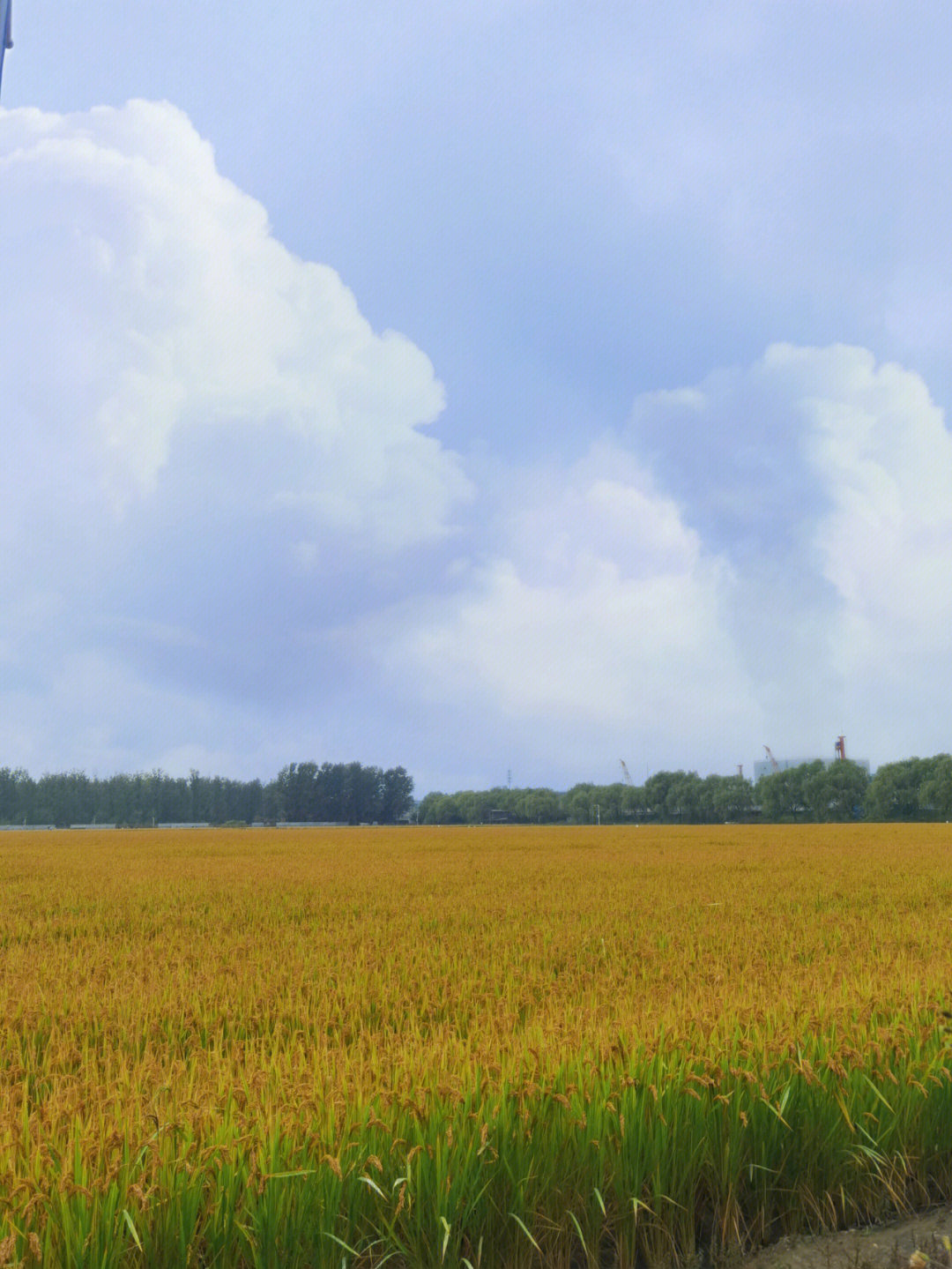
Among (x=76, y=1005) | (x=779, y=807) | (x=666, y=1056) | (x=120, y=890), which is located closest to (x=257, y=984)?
(x=76, y=1005)

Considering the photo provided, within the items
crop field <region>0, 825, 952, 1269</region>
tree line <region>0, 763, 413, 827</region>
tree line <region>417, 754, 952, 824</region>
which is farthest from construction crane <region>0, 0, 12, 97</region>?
tree line <region>0, 763, 413, 827</region>

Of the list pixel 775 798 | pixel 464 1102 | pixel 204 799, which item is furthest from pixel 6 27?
pixel 204 799

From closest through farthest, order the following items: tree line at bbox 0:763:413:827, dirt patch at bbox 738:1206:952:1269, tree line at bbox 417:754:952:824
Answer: dirt patch at bbox 738:1206:952:1269
tree line at bbox 417:754:952:824
tree line at bbox 0:763:413:827

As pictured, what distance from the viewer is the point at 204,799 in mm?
182500

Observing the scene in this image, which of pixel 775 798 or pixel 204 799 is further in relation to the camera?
pixel 204 799

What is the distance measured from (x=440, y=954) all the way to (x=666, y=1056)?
511 cm

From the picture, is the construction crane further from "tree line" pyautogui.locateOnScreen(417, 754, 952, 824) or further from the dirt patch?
"tree line" pyautogui.locateOnScreen(417, 754, 952, 824)

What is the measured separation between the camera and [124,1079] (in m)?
4.38

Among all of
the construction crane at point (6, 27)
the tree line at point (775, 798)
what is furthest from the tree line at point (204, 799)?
the construction crane at point (6, 27)

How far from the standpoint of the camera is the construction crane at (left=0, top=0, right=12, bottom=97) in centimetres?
1608

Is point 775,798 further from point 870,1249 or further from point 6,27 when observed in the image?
point 870,1249

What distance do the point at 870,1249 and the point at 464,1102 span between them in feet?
6.39

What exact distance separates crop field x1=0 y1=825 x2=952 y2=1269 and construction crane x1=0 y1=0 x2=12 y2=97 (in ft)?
53.8

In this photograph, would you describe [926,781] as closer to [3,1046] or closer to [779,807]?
[779,807]
